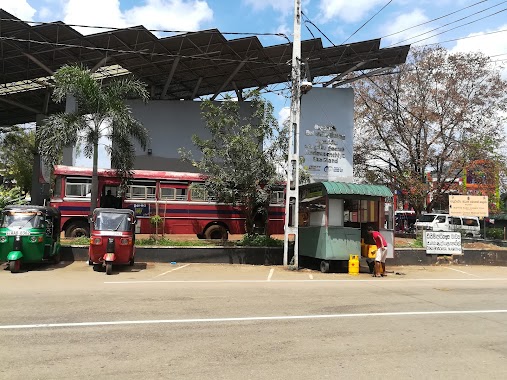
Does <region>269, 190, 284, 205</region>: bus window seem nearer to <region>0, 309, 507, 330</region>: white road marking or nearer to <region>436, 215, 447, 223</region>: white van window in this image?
<region>0, 309, 507, 330</region>: white road marking

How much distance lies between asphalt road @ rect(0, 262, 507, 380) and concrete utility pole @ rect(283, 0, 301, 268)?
3.78m

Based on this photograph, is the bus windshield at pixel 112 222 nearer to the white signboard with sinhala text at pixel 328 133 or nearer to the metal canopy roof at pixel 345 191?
the metal canopy roof at pixel 345 191

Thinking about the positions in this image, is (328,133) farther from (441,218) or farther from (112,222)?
(112,222)

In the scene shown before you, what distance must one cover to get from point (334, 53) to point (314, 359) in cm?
2497

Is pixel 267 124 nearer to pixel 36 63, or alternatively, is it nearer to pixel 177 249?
pixel 177 249

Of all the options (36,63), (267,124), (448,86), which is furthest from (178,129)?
(448,86)

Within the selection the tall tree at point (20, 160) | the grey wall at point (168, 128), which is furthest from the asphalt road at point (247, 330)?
the tall tree at point (20, 160)

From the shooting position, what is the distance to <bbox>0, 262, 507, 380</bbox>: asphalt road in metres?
4.89

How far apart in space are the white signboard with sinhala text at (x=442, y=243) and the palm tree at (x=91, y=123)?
1284 cm

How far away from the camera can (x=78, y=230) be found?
18094mm

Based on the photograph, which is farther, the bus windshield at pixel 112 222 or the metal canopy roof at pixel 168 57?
the metal canopy roof at pixel 168 57

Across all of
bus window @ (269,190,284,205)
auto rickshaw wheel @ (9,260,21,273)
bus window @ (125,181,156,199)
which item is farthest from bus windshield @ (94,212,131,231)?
bus window @ (269,190,284,205)

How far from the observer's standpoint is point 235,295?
991 cm

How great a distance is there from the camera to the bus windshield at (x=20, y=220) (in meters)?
13.7
